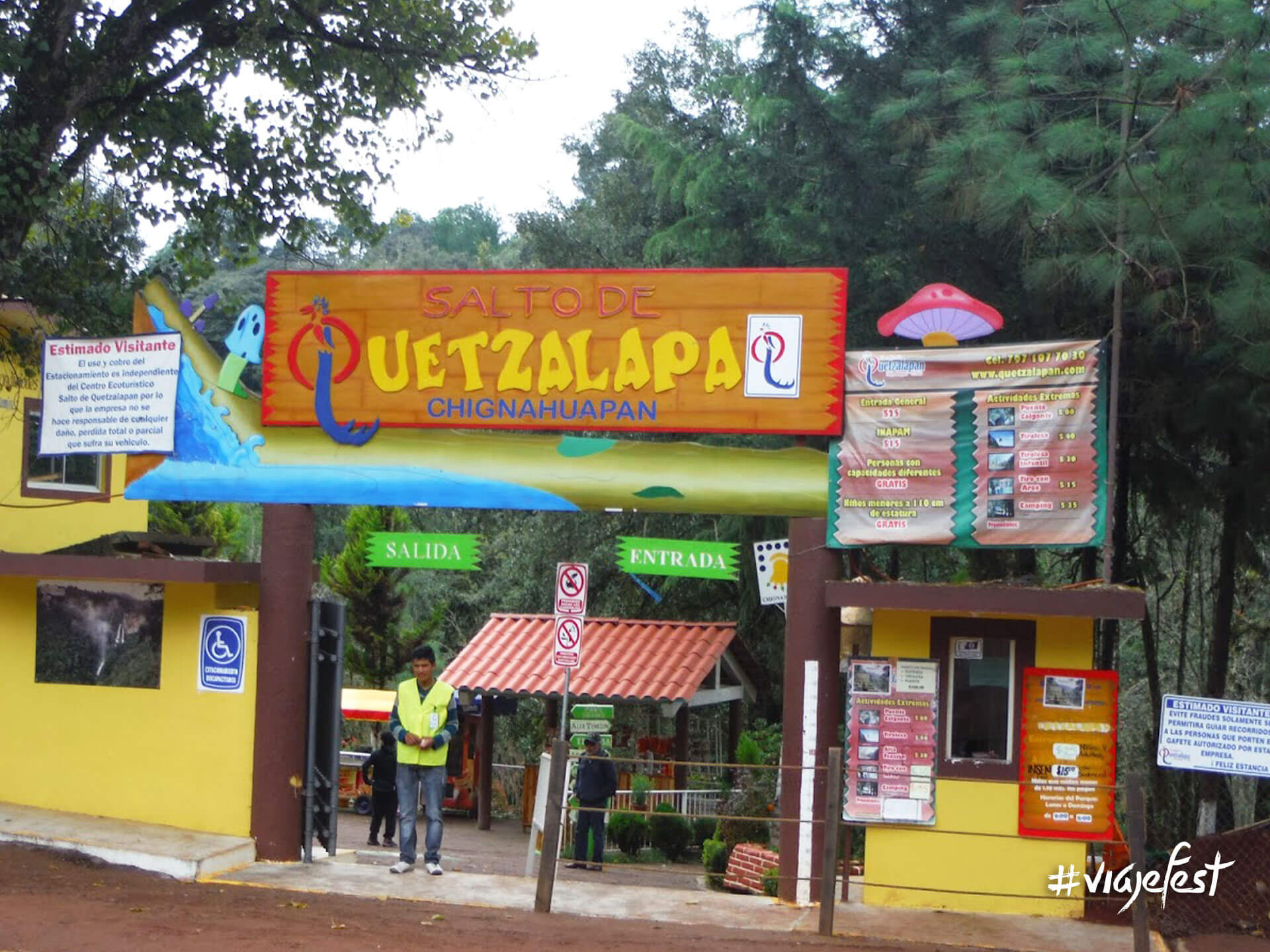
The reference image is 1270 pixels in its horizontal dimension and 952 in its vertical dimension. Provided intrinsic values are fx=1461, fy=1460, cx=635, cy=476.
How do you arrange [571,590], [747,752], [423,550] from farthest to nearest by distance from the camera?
1. [423,550]
2. [747,752]
3. [571,590]

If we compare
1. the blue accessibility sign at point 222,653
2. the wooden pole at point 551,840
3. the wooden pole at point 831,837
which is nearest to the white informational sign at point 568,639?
the wooden pole at point 551,840

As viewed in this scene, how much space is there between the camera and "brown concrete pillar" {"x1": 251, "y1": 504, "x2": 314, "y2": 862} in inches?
495

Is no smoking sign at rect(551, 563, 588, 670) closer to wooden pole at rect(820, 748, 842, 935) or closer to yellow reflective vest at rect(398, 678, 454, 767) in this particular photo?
yellow reflective vest at rect(398, 678, 454, 767)

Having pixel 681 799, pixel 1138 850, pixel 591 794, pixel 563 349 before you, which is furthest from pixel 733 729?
pixel 1138 850

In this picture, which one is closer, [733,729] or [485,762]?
[485,762]

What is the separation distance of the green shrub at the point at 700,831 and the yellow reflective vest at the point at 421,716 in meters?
10.1

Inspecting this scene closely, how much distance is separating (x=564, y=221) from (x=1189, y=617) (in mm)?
14119

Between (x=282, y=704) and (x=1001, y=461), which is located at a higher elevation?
(x=1001, y=461)

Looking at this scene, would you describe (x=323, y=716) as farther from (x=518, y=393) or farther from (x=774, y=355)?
(x=774, y=355)

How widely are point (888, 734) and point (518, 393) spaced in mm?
4189

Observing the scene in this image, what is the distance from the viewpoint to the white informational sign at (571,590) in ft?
45.3

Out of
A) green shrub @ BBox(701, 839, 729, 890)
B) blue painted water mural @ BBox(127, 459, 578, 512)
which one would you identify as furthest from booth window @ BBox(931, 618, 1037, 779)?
green shrub @ BBox(701, 839, 729, 890)

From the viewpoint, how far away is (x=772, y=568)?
18.3 metres

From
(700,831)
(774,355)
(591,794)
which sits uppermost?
(774,355)
